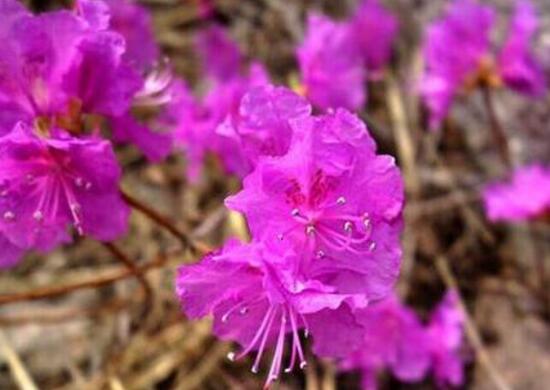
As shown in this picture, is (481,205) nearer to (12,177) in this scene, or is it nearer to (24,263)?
(24,263)

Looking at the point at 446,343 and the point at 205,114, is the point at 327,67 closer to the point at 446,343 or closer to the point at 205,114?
the point at 205,114

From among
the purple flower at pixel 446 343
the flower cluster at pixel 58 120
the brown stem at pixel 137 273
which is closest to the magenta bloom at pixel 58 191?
the flower cluster at pixel 58 120

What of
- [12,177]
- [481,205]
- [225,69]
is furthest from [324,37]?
[12,177]

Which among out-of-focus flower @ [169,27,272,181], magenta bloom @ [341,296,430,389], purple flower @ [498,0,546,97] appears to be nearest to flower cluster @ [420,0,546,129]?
purple flower @ [498,0,546,97]

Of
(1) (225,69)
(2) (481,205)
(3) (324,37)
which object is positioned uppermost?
(3) (324,37)

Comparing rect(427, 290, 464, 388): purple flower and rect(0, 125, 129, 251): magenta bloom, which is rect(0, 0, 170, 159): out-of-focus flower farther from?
rect(427, 290, 464, 388): purple flower

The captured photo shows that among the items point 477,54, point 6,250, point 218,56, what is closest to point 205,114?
point 218,56
